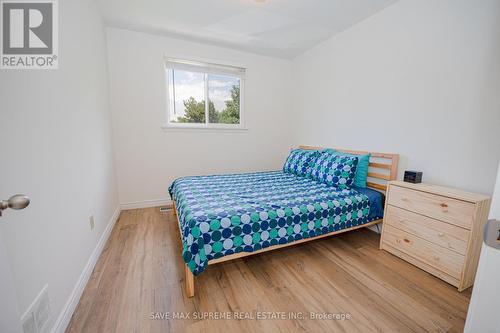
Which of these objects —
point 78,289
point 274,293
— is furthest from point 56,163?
point 274,293

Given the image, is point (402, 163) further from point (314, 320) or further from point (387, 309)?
point (314, 320)

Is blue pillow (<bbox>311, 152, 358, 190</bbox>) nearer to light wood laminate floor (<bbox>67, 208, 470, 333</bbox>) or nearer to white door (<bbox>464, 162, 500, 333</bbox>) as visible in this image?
light wood laminate floor (<bbox>67, 208, 470, 333</bbox>)

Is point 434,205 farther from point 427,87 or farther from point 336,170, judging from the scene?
point 427,87

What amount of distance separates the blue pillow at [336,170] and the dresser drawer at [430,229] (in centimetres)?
48

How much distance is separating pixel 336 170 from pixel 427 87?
3.73ft

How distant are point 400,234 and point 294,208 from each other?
41.6 inches

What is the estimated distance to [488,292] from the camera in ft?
1.85

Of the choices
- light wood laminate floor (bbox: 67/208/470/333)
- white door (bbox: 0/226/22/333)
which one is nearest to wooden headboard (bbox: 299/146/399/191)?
light wood laminate floor (bbox: 67/208/470/333)

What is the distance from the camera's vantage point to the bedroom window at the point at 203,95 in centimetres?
321

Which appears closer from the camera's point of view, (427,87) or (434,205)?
(434,205)

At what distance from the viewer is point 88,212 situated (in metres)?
1.78

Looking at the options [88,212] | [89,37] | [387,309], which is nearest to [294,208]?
[387,309]

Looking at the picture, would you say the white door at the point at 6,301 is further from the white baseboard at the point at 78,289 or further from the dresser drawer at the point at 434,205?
the dresser drawer at the point at 434,205

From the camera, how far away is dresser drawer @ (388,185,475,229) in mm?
1484
